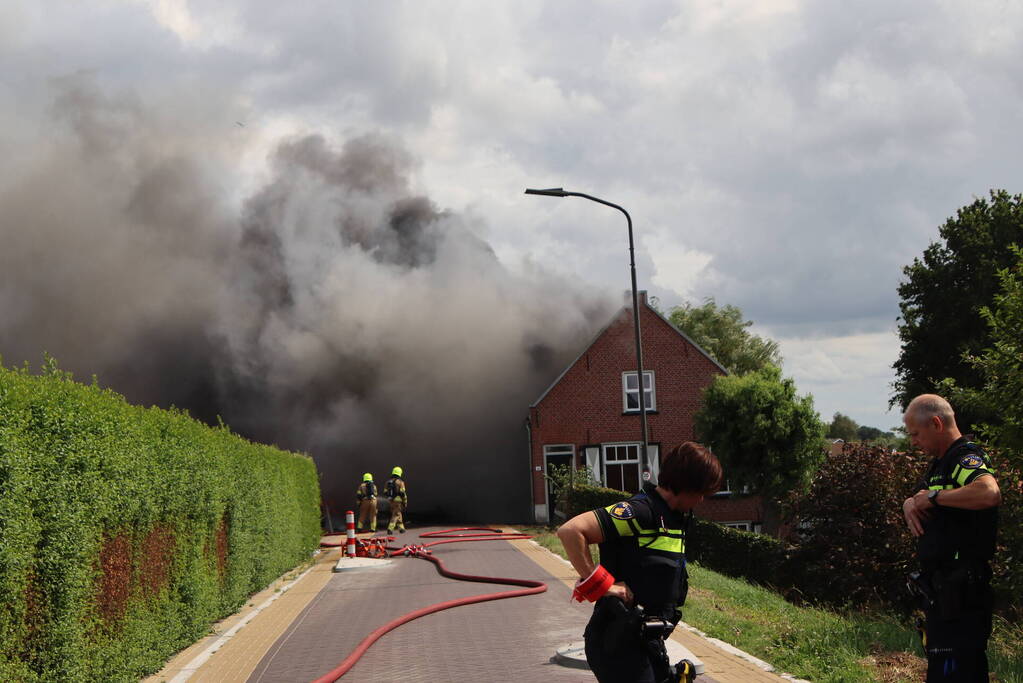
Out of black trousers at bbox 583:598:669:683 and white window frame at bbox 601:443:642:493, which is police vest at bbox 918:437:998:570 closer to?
black trousers at bbox 583:598:669:683

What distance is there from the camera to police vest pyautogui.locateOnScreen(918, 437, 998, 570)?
4.18 meters

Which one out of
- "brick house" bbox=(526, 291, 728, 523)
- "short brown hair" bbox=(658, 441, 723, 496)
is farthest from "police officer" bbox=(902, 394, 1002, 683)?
"brick house" bbox=(526, 291, 728, 523)

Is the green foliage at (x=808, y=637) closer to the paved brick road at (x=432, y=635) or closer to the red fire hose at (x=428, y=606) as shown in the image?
the paved brick road at (x=432, y=635)

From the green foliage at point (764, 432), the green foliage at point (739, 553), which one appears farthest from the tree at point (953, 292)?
the green foliage at point (739, 553)

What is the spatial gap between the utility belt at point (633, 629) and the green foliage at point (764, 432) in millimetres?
23080

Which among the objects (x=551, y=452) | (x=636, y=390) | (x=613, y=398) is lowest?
(x=551, y=452)

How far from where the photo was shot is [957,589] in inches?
161

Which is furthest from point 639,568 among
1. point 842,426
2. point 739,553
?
point 842,426

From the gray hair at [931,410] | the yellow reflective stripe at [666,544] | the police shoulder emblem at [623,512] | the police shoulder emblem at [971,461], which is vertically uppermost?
the gray hair at [931,410]

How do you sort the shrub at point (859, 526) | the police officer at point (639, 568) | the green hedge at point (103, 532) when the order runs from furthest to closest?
the shrub at point (859, 526), the green hedge at point (103, 532), the police officer at point (639, 568)

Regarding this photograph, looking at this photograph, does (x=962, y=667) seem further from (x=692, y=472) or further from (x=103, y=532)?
(x=103, y=532)

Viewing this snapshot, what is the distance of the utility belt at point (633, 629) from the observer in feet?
11.9

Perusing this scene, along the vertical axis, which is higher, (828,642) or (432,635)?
(828,642)

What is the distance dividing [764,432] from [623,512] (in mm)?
23442
